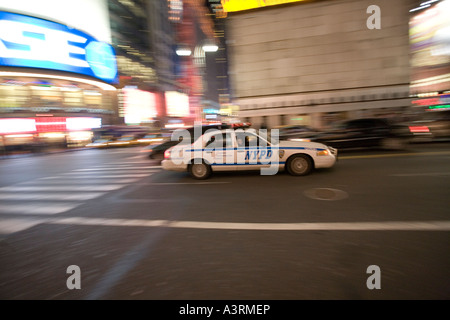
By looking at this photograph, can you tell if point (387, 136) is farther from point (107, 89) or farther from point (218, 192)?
point (107, 89)

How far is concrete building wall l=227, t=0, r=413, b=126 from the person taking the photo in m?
17.0

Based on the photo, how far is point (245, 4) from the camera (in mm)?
19297

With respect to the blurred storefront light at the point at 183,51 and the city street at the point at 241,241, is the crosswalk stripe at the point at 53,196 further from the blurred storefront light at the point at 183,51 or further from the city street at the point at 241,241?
the blurred storefront light at the point at 183,51

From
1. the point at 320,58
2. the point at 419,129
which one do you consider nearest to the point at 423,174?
the point at 419,129

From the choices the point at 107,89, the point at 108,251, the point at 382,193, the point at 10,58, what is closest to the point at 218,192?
the point at 108,251

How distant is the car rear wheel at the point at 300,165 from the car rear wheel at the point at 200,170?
8.38 ft

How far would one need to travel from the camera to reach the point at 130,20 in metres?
65.8

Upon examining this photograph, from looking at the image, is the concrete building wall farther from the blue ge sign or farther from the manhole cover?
the blue ge sign

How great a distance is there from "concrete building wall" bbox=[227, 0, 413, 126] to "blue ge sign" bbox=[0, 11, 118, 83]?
26.9 metres

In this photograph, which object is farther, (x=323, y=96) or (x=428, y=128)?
(x=323, y=96)

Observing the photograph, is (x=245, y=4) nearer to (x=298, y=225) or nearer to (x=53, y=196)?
(x=53, y=196)

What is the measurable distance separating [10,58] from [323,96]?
3618cm

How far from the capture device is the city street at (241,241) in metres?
2.40

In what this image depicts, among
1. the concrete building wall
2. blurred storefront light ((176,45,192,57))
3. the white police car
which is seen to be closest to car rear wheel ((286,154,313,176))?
the white police car
